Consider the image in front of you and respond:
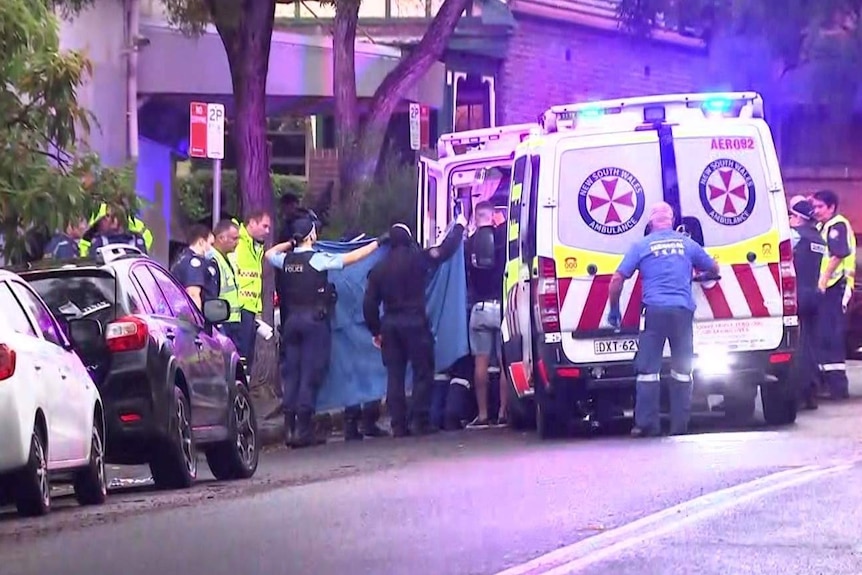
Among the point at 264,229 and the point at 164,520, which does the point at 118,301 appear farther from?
the point at 264,229

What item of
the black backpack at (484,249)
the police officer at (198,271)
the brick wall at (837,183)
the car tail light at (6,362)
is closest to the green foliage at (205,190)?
the brick wall at (837,183)

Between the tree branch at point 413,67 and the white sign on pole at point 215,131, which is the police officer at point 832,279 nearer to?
the tree branch at point 413,67

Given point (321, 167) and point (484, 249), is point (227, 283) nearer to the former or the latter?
point (484, 249)

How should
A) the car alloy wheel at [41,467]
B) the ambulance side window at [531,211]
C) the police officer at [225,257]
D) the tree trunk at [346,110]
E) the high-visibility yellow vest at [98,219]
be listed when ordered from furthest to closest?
the tree trunk at [346,110] < the police officer at [225,257] < the ambulance side window at [531,211] < the high-visibility yellow vest at [98,219] < the car alloy wheel at [41,467]

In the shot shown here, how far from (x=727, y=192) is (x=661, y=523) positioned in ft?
20.1

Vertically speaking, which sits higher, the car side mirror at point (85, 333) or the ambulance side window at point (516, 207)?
the ambulance side window at point (516, 207)

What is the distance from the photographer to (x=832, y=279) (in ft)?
61.8

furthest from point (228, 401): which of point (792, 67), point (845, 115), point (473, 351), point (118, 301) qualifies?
point (845, 115)

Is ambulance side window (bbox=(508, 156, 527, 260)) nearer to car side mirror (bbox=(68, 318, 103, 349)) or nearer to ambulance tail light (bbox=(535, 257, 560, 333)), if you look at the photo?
ambulance tail light (bbox=(535, 257, 560, 333))

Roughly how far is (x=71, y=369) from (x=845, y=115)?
24406 mm

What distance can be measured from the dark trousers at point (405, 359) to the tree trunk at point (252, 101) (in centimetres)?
223

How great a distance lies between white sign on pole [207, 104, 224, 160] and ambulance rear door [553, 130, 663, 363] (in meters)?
3.84

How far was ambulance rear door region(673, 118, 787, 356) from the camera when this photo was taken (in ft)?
51.2

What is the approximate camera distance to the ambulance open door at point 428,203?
69.4 feet
